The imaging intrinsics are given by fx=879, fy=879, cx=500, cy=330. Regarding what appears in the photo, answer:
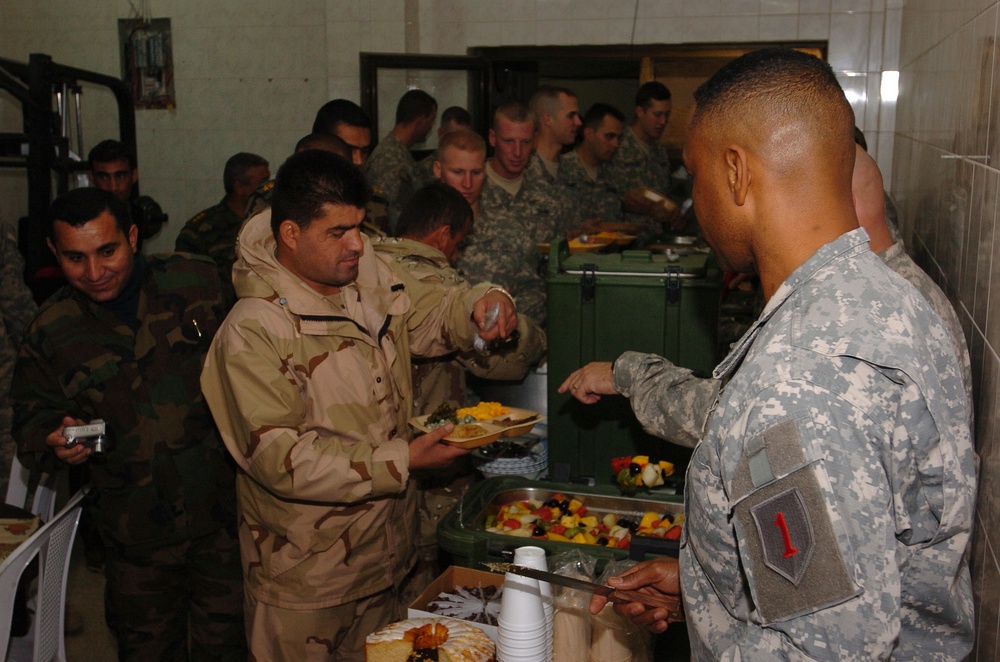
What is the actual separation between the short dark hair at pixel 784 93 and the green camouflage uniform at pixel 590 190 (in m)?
4.64

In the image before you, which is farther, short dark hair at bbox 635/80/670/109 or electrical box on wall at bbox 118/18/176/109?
electrical box on wall at bbox 118/18/176/109

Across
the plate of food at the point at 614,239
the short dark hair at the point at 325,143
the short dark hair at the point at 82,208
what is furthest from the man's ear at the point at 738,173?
the plate of food at the point at 614,239

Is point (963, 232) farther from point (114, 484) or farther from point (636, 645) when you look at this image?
point (114, 484)

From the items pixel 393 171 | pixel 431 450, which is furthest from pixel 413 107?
pixel 431 450

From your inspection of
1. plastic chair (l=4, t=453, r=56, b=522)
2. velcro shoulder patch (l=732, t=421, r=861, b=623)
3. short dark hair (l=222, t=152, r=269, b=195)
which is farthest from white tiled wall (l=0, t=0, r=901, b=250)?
velcro shoulder patch (l=732, t=421, r=861, b=623)

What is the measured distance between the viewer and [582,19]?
6.30m

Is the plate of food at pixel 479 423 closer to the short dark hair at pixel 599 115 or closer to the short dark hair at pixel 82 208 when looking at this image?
the short dark hair at pixel 82 208

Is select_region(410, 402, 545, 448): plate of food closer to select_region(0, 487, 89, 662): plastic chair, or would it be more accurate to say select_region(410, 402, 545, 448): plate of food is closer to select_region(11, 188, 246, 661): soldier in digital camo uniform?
select_region(11, 188, 246, 661): soldier in digital camo uniform

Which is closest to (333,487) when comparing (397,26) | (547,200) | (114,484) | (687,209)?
(114,484)

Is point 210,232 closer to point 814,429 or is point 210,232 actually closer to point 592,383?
point 592,383

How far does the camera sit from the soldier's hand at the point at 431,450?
225 centimetres

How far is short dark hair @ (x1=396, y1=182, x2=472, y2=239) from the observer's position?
328cm

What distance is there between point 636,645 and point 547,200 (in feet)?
11.6

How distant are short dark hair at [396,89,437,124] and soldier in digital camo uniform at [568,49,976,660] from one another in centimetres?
459
